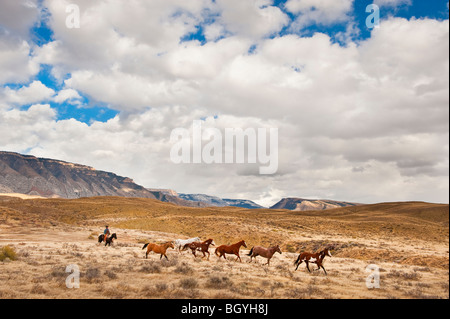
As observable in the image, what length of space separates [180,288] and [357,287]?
312 inches

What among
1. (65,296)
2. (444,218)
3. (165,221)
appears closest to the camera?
(65,296)

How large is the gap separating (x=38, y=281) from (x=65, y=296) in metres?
2.71

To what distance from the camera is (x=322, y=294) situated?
1094 centimetres

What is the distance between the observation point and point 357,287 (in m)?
12.8

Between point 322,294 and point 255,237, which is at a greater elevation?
point 322,294

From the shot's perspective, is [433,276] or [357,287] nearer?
[357,287]

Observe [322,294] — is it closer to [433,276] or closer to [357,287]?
[357,287]
